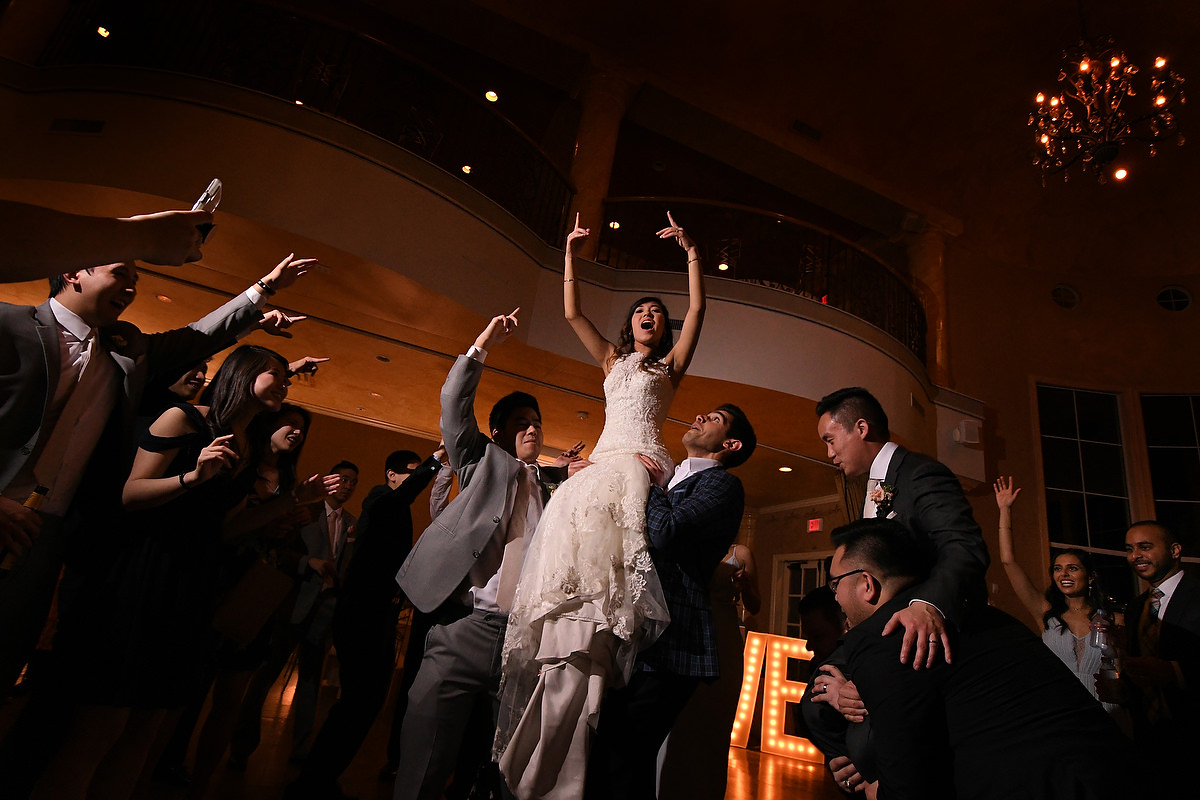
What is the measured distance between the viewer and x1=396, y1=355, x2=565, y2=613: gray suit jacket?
6.00ft

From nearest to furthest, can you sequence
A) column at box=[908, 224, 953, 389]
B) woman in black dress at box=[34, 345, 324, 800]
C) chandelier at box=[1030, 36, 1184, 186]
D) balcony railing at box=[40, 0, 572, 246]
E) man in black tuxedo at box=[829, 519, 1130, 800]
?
man in black tuxedo at box=[829, 519, 1130, 800] → woman in black dress at box=[34, 345, 324, 800] → balcony railing at box=[40, 0, 572, 246] → chandelier at box=[1030, 36, 1184, 186] → column at box=[908, 224, 953, 389]

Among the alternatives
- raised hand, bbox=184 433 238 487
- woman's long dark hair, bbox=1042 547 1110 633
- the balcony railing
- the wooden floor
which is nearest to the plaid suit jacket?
raised hand, bbox=184 433 238 487

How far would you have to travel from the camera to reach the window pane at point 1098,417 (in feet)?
30.4

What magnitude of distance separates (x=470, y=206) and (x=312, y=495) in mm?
3619

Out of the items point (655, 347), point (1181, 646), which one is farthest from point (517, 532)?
point (1181, 646)

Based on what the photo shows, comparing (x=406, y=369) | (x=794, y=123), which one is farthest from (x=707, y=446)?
(x=794, y=123)

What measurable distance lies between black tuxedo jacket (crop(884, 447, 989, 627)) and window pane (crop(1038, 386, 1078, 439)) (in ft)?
30.5

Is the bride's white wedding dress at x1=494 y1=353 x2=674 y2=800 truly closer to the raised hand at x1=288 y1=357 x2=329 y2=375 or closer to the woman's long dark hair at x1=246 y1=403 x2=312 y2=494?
the woman's long dark hair at x1=246 y1=403 x2=312 y2=494

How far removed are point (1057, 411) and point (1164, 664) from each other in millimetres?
7926

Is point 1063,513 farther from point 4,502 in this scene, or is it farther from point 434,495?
point 4,502

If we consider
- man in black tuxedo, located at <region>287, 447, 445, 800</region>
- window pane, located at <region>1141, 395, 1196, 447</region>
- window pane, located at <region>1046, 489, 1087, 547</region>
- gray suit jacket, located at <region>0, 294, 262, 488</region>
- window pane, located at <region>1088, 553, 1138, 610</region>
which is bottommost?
man in black tuxedo, located at <region>287, 447, 445, 800</region>

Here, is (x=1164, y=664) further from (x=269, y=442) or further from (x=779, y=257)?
(x=779, y=257)

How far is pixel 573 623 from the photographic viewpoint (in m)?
1.53

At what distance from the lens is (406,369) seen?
665cm
